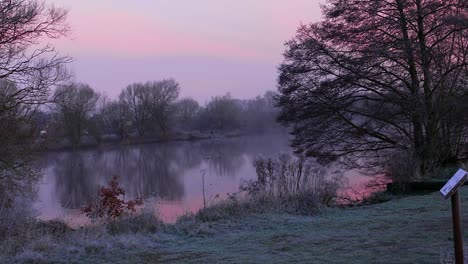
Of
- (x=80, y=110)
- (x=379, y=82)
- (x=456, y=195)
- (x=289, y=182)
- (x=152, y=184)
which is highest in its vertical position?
(x=80, y=110)

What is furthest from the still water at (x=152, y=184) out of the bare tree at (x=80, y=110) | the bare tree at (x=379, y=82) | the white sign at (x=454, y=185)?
the bare tree at (x=80, y=110)

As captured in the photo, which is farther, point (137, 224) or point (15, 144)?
point (15, 144)

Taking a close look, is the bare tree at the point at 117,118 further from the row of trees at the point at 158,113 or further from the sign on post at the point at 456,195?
the sign on post at the point at 456,195

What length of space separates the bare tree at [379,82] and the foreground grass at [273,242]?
11.2 meters

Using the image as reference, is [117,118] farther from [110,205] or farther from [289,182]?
[289,182]

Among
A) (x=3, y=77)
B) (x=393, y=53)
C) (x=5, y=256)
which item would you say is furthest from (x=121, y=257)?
(x=393, y=53)

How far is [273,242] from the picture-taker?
775 cm

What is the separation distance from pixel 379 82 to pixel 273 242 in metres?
15.9

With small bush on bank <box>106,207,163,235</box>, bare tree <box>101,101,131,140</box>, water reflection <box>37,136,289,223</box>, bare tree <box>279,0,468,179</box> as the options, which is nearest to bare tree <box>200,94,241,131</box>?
bare tree <box>101,101,131,140</box>

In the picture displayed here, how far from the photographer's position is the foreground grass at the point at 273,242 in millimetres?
6633

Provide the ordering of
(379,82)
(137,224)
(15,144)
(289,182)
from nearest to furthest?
1. (137,224)
2. (289,182)
3. (15,144)
4. (379,82)

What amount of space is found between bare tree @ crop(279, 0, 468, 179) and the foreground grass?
11.2m

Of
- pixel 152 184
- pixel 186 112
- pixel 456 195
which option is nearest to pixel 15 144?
pixel 152 184

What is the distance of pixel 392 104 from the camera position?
22.2 metres
